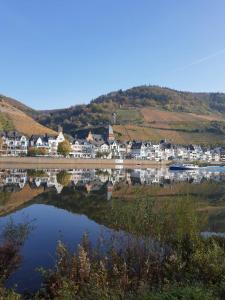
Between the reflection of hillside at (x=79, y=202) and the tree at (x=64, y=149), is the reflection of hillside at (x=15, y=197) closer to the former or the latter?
the reflection of hillside at (x=79, y=202)

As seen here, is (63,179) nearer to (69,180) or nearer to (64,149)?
(69,180)

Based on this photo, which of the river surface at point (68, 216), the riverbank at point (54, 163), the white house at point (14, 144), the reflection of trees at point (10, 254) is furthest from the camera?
the white house at point (14, 144)

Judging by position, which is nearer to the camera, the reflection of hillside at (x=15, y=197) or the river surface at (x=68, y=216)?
the river surface at (x=68, y=216)

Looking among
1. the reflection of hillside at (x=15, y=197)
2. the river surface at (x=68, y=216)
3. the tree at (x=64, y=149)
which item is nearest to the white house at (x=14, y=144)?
the tree at (x=64, y=149)

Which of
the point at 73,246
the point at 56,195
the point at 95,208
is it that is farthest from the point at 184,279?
the point at 56,195

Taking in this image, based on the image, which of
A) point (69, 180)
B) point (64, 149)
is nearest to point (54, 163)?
point (64, 149)

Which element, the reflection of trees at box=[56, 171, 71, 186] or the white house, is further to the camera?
the white house

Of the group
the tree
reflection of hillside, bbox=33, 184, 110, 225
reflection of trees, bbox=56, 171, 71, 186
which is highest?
the tree

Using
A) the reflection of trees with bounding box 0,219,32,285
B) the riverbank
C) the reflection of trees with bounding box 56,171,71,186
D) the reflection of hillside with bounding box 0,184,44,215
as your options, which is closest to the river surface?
the reflection of hillside with bounding box 0,184,44,215

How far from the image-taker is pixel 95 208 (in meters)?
43.9

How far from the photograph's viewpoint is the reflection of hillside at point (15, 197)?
141ft

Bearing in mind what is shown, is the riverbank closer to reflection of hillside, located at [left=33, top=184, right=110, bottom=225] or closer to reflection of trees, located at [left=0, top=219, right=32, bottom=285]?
reflection of hillside, located at [left=33, top=184, right=110, bottom=225]

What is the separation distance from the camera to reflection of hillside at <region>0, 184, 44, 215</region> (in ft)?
141

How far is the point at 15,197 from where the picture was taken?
53.2m
